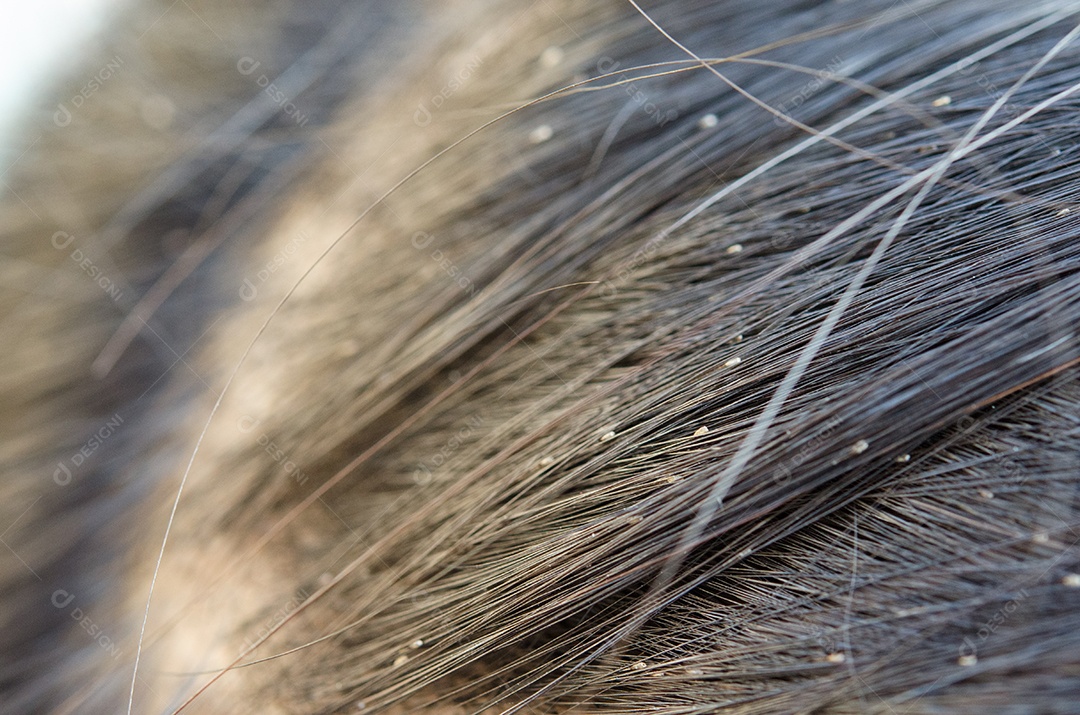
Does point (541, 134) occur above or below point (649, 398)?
above

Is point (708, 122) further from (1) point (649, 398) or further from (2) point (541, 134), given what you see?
(1) point (649, 398)

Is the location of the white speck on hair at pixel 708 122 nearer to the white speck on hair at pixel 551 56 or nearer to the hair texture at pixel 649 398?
the hair texture at pixel 649 398

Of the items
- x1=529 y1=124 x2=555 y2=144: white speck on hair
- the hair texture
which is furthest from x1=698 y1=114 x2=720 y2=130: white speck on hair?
x1=529 y1=124 x2=555 y2=144: white speck on hair

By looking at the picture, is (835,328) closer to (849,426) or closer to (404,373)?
(849,426)


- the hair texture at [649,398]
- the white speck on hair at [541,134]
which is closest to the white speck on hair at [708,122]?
the hair texture at [649,398]

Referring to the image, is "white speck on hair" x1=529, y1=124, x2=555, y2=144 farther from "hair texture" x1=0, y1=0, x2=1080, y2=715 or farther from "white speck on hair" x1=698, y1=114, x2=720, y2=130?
"white speck on hair" x1=698, y1=114, x2=720, y2=130

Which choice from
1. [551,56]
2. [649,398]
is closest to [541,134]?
[551,56]

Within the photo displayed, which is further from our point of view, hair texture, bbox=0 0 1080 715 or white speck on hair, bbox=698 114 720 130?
white speck on hair, bbox=698 114 720 130
